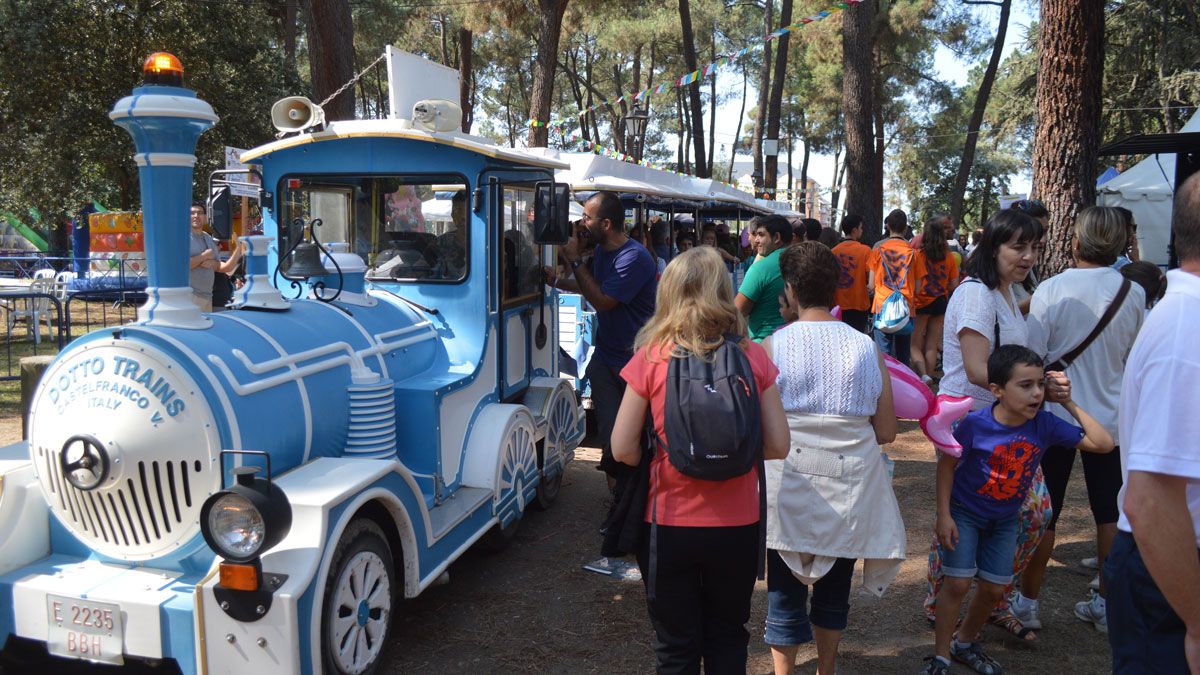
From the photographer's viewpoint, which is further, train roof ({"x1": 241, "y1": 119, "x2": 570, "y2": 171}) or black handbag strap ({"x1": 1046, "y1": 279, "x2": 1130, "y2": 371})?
train roof ({"x1": 241, "y1": 119, "x2": 570, "y2": 171})

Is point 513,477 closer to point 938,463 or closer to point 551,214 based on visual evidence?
point 551,214

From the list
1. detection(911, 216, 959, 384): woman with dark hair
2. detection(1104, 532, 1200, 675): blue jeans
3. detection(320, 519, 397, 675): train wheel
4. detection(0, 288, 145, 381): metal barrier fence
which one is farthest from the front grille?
detection(0, 288, 145, 381): metal barrier fence

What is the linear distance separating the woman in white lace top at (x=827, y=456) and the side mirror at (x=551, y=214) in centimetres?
185

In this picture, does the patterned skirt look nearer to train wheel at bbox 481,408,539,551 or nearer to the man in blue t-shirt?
the man in blue t-shirt

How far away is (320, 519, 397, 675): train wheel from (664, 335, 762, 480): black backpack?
4.38 ft

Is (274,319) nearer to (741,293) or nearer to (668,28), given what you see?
(741,293)

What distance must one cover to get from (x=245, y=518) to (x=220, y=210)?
234 cm

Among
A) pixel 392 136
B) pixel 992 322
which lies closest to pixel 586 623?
pixel 992 322

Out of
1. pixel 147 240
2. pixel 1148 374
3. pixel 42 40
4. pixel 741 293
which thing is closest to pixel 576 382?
pixel 741 293

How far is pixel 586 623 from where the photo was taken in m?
4.07

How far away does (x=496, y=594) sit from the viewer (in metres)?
4.36

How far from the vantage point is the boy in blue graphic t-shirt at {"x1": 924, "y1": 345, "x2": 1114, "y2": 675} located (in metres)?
3.18

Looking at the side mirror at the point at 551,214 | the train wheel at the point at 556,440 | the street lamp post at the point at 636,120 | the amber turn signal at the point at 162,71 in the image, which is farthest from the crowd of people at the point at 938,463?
the street lamp post at the point at 636,120

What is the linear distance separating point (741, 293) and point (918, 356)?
160 inches
